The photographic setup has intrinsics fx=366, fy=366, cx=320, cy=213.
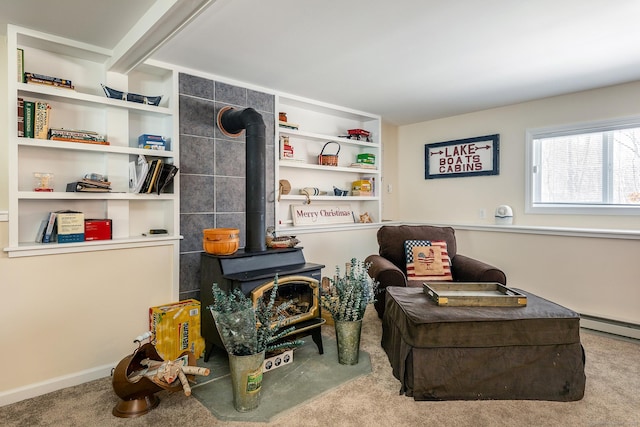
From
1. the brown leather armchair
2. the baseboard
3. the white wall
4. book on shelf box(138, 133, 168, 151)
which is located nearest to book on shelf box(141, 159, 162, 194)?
book on shelf box(138, 133, 168, 151)

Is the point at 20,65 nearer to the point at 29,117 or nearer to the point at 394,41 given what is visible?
the point at 29,117

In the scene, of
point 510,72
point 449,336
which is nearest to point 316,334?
point 449,336

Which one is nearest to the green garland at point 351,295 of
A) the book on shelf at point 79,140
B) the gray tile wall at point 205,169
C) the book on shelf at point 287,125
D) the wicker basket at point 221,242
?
the wicker basket at point 221,242

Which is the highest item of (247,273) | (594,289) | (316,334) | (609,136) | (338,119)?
(338,119)

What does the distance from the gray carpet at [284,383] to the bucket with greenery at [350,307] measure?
0.11m

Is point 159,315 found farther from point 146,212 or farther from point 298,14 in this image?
point 298,14

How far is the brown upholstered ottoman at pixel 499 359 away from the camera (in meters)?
2.08

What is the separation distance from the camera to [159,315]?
2.47 metres

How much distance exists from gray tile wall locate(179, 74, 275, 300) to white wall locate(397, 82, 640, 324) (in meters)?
2.55

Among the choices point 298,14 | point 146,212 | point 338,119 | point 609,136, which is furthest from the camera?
point 338,119

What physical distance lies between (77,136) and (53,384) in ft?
5.22

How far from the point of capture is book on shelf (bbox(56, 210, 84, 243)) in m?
2.34

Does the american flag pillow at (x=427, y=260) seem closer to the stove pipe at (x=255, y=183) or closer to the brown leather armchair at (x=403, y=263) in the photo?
the brown leather armchair at (x=403, y=263)

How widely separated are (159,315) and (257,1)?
6.71 feet
